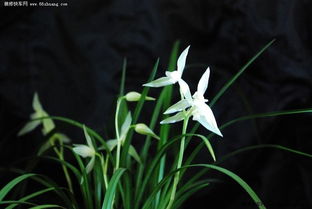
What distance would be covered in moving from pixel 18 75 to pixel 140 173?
22.1 inches

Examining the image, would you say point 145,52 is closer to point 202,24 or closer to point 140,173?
point 202,24

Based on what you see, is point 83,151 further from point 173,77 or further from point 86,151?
point 173,77

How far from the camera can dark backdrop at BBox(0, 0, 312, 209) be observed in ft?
4.21

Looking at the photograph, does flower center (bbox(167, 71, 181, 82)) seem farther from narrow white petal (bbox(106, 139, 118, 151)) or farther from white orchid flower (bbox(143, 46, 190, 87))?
narrow white petal (bbox(106, 139, 118, 151))

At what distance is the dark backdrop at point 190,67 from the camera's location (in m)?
1.28

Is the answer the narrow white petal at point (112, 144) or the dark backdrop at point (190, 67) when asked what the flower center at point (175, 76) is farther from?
the dark backdrop at point (190, 67)

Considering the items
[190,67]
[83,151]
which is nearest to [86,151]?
[83,151]

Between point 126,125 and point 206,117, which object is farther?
point 126,125

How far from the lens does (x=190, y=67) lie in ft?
4.47

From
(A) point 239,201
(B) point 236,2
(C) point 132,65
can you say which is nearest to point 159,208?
(A) point 239,201

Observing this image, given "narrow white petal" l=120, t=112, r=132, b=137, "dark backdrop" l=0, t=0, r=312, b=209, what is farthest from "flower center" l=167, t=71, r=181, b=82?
"dark backdrop" l=0, t=0, r=312, b=209

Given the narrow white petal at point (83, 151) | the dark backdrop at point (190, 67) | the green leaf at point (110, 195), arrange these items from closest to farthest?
1. the green leaf at point (110, 195)
2. the narrow white petal at point (83, 151)
3. the dark backdrop at point (190, 67)

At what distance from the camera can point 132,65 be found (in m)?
1.38

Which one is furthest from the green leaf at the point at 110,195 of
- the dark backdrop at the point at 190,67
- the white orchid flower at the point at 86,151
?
the dark backdrop at the point at 190,67
